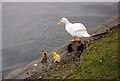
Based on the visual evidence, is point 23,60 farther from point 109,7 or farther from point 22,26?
point 109,7

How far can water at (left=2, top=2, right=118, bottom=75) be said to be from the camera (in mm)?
12984

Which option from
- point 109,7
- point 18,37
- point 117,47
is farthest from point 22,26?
point 117,47

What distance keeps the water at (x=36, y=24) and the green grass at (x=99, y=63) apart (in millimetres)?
2417

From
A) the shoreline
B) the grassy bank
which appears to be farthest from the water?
the grassy bank

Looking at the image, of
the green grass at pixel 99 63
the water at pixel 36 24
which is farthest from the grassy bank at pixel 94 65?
the water at pixel 36 24

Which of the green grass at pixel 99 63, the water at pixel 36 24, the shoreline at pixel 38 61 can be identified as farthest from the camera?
the water at pixel 36 24

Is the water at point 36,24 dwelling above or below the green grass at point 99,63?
above

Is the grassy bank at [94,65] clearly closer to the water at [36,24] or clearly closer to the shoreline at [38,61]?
the shoreline at [38,61]

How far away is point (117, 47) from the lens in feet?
35.0

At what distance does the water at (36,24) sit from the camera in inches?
511

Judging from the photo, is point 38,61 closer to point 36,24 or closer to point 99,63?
point 99,63

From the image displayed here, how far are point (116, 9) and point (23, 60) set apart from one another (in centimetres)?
522

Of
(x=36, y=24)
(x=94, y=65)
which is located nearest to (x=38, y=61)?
(x=94, y=65)

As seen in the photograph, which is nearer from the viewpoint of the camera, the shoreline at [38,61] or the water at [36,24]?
the shoreline at [38,61]
